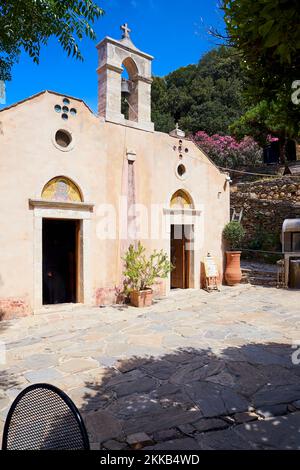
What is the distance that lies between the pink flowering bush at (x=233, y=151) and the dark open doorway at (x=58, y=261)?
1555cm

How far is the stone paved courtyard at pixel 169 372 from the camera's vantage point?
349cm

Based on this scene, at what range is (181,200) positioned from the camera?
37.5ft

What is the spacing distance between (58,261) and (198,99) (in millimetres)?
24985

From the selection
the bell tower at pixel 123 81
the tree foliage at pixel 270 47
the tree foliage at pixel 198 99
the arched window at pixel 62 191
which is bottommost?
the arched window at pixel 62 191

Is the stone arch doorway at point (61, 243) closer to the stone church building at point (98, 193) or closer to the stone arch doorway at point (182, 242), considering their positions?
the stone church building at point (98, 193)

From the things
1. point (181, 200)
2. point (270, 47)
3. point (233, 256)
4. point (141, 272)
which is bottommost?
point (141, 272)

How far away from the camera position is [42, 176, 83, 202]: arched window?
833 cm

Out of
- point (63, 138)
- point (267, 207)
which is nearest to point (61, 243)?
point (63, 138)

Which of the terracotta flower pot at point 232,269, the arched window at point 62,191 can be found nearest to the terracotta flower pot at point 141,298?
the arched window at point 62,191

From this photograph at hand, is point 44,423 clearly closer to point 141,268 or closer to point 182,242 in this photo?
point 141,268

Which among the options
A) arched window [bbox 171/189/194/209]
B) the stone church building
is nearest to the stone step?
the stone church building

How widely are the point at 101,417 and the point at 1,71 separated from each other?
6.18 m

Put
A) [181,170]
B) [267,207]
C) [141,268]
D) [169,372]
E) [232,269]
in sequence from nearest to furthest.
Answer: [169,372]
[141,268]
[181,170]
[232,269]
[267,207]

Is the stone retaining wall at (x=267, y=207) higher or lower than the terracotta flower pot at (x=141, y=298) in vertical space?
higher
